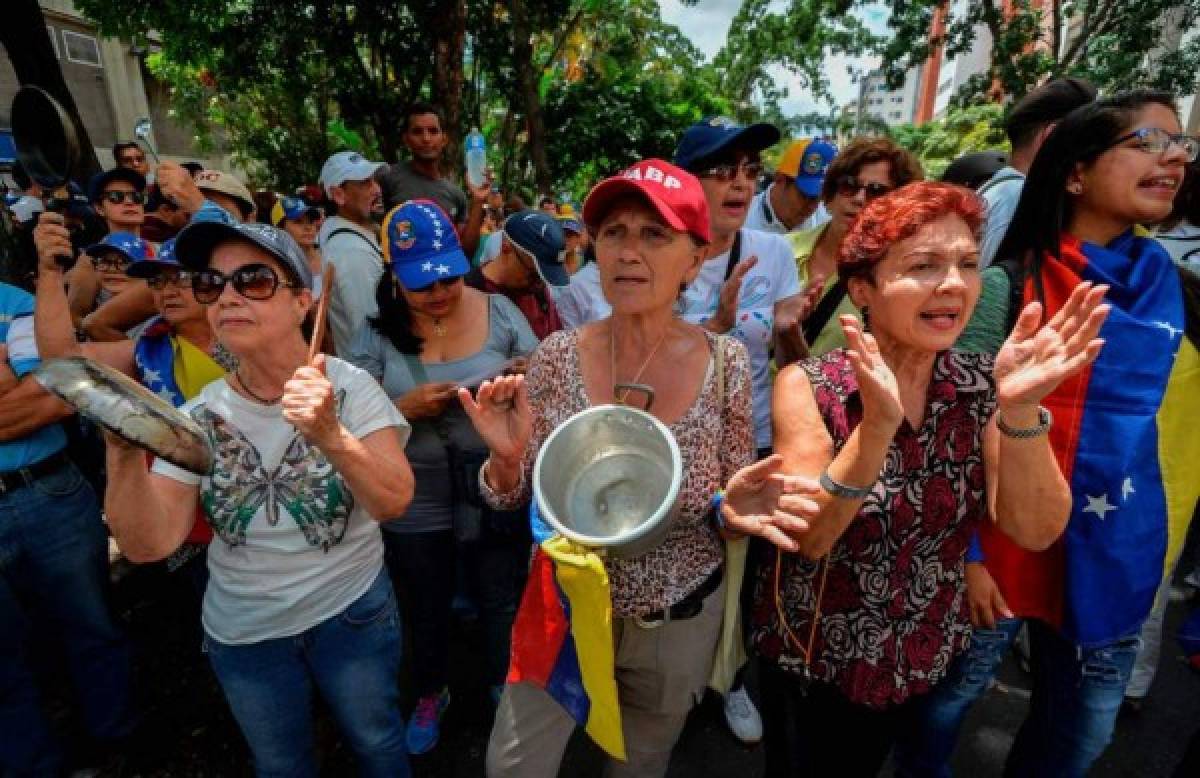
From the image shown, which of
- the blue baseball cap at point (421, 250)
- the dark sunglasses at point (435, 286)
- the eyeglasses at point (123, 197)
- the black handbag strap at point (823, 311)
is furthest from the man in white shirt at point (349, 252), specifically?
the black handbag strap at point (823, 311)

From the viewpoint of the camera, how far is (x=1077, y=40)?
11.8 metres

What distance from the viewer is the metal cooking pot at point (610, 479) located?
4.82 feet

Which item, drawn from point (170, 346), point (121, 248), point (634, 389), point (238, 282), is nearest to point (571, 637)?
point (634, 389)

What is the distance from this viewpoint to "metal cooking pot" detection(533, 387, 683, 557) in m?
1.47

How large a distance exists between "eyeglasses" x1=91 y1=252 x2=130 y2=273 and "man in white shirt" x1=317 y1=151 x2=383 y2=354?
0.97m

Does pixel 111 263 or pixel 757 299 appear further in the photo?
pixel 111 263

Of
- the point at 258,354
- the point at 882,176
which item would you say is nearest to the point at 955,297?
the point at 882,176

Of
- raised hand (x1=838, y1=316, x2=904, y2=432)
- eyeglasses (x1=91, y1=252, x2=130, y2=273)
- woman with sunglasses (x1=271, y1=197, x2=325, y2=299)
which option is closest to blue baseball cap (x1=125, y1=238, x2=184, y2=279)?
eyeglasses (x1=91, y1=252, x2=130, y2=273)

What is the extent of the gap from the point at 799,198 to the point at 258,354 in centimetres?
357

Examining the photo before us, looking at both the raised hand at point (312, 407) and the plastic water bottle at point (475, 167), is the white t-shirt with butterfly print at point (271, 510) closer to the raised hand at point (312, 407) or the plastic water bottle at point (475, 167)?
the raised hand at point (312, 407)

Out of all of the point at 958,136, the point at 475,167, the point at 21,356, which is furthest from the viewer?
→ the point at 958,136

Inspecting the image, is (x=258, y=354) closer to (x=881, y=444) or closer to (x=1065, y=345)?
(x=881, y=444)

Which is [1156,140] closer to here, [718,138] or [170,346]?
[718,138]

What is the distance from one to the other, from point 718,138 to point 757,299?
77cm
